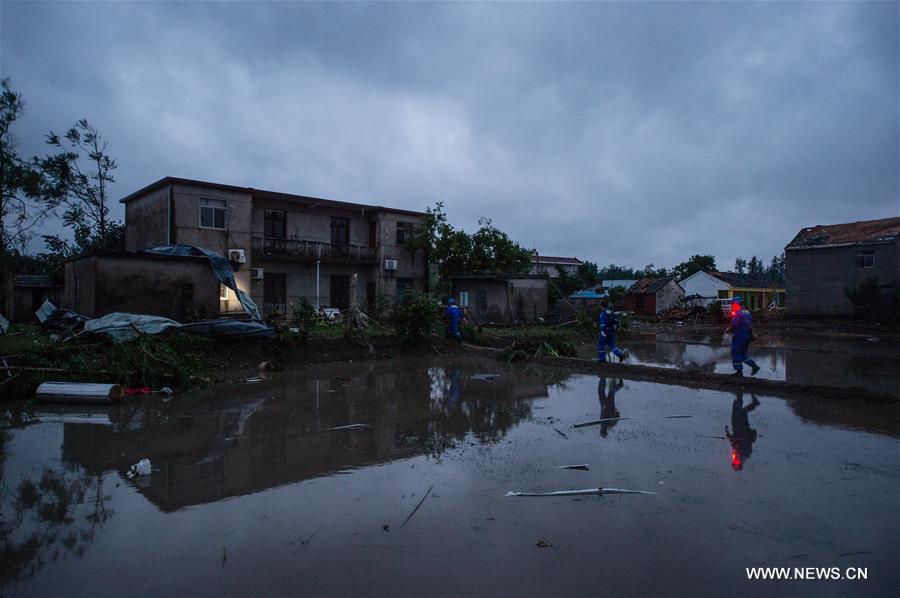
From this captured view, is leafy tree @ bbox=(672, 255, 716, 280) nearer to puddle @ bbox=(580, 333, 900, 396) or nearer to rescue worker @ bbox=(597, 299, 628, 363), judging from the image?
puddle @ bbox=(580, 333, 900, 396)

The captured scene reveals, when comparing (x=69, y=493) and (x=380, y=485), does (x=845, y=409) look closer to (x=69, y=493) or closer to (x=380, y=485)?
(x=380, y=485)

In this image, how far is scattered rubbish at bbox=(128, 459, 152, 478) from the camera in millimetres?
5383

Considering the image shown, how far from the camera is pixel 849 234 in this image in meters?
30.3

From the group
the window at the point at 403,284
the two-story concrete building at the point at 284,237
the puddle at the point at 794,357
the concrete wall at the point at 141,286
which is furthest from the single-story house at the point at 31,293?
the puddle at the point at 794,357

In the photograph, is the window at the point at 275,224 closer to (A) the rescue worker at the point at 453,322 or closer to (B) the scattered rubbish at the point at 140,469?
(A) the rescue worker at the point at 453,322

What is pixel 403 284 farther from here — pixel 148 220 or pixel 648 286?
pixel 648 286

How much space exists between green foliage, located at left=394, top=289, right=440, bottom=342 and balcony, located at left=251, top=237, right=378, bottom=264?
9849 millimetres

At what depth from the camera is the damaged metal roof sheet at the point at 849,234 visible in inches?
1110

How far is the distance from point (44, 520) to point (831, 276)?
1422 inches

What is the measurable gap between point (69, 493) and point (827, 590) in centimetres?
626

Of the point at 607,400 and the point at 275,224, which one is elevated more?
the point at 275,224

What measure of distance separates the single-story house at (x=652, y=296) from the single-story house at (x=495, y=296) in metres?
17.9

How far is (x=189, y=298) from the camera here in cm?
1588

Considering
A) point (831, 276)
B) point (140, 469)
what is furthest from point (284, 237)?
point (831, 276)
